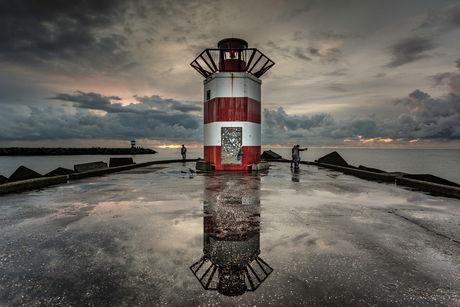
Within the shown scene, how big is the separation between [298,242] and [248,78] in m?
15.0

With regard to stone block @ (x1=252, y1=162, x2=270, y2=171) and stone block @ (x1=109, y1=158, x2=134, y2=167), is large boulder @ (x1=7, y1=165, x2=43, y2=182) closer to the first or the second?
stone block @ (x1=109, y1=158, x2=134, y2=167)

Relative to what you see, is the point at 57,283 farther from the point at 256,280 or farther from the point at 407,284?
the point at 407,284

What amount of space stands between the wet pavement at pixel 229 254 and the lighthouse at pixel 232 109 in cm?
1053

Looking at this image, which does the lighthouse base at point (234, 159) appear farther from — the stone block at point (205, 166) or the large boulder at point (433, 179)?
the large boulder at point (433, 179)

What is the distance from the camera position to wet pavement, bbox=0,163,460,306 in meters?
Result: 2.66

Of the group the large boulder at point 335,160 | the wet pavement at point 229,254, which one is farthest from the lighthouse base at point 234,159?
the wet pavement at point 229,254

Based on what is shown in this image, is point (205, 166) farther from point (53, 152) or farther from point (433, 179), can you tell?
point (53, 152)

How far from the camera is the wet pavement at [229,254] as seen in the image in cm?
266

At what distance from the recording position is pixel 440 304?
99.5 inches

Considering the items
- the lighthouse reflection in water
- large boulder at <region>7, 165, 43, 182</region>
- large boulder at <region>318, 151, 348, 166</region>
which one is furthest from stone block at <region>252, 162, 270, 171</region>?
large boulder at <region>7, 165, 43, 182</region>

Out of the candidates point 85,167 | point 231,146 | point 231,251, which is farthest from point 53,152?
point 231,251

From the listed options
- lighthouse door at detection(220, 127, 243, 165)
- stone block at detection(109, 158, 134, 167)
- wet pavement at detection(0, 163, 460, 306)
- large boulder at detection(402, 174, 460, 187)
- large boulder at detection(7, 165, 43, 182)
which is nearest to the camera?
wet pavement at detection(0, 163, 460, 306)

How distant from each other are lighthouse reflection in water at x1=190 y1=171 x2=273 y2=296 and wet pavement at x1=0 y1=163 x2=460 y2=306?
0.07ft

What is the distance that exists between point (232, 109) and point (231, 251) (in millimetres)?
14172
